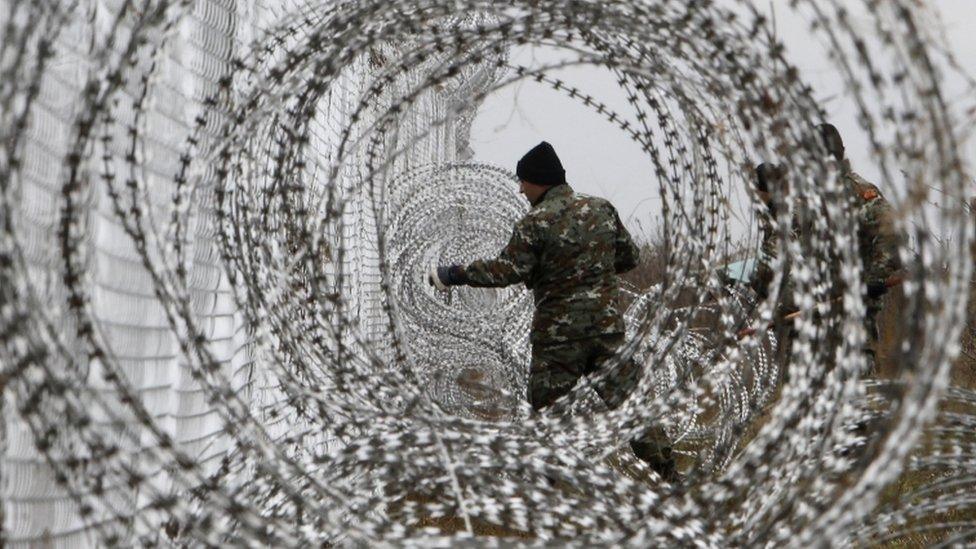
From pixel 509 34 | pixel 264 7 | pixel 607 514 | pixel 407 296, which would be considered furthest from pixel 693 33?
pixel 407 296

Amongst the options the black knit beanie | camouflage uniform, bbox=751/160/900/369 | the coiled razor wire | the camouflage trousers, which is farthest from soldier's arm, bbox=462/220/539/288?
the coiled razor wire

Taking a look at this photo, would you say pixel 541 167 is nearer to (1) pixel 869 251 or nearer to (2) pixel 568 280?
(2) pixel 568 280

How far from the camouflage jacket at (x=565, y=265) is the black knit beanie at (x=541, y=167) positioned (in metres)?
0.07

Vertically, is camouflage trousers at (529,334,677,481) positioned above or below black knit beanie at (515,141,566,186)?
below

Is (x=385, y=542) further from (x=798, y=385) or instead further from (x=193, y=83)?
(x=193, y=83)

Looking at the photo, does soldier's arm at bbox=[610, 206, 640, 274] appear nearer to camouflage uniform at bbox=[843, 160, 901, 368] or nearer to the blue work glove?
the blue work glove

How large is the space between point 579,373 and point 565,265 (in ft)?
2.04

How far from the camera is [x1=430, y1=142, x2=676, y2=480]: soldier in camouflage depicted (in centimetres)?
781

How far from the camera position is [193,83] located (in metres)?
5.18

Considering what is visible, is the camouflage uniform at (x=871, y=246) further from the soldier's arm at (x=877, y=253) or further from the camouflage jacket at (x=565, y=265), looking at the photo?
the camouflage jacket at (x=565, y=265)

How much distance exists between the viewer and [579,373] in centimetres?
811

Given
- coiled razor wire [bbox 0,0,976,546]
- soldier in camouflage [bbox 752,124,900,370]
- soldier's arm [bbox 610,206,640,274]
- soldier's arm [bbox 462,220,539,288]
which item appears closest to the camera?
coiled razor wire [bbox 0,0,976,546]

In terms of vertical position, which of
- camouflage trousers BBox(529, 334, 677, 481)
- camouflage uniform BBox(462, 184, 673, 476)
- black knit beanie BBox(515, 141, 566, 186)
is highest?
black knit beanie BBox(515, 141, 566, 186)

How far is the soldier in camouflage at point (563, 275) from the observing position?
7.81 metres
